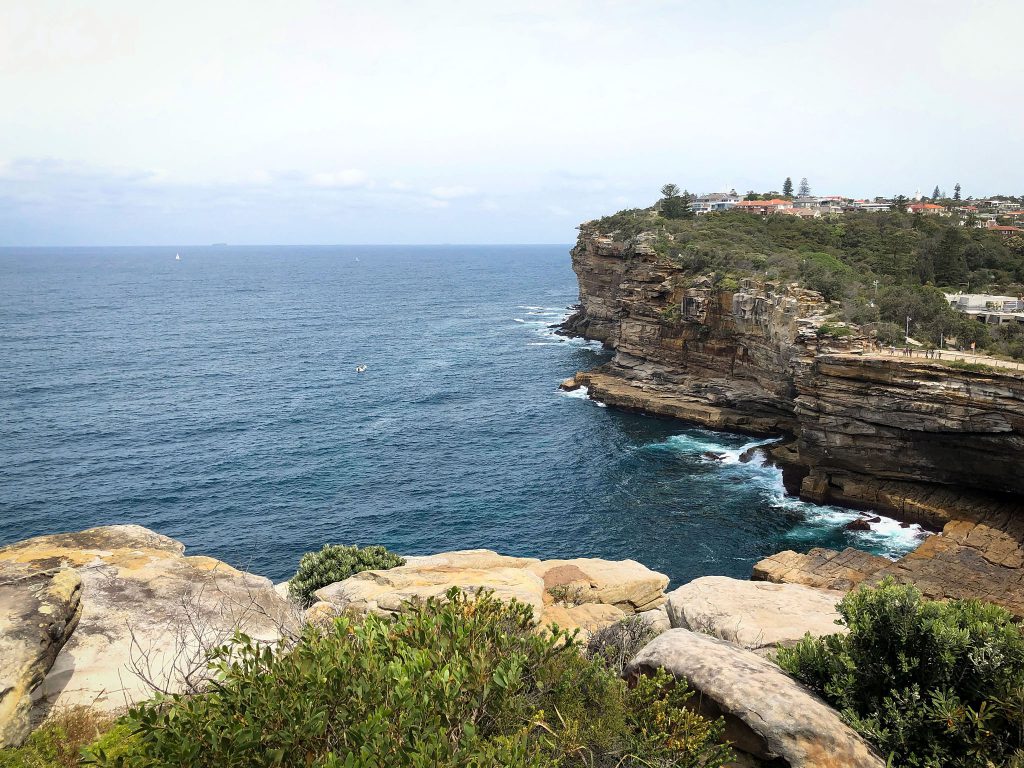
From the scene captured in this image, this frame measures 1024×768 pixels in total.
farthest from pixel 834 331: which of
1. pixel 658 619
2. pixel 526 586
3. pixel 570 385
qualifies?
pixel 526 586

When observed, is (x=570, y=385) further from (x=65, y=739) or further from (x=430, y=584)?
(x=65, y=739)

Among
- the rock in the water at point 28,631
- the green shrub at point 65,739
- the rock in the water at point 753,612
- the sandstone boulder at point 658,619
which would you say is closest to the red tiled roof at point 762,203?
the rock in the water at point 753,612

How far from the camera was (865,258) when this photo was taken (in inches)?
2825

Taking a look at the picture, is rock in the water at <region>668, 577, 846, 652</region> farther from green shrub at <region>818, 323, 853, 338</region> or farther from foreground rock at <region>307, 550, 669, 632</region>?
green shrub at <region>818, 323, 853, 338</region>

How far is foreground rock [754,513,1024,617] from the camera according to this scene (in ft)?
98.0

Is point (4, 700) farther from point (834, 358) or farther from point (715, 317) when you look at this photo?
point (715, 317)

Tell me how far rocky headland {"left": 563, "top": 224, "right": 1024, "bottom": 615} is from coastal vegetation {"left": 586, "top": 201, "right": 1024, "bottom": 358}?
3.30m

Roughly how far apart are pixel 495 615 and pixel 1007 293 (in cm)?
6512

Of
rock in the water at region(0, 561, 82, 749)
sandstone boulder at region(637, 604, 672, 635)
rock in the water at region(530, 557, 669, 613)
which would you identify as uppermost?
rock in the water at region(0, 561, 82, 749)

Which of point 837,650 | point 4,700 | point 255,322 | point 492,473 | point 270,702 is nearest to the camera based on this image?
point 270,702

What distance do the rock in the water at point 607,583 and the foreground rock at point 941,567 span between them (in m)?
10.6

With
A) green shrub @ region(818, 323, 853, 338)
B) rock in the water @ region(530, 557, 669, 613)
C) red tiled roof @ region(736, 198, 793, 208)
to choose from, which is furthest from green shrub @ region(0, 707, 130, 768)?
red tiled roof @ region(736, 198, 793, 208)

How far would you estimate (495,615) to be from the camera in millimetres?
10820

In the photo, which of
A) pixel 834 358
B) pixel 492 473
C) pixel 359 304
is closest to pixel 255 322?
pixel 359 304
